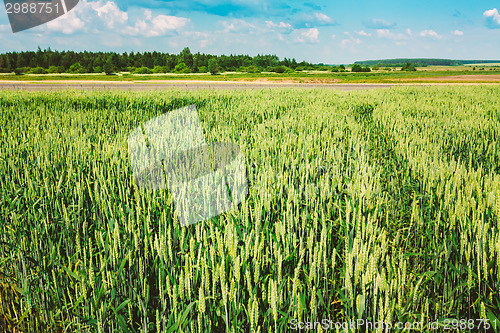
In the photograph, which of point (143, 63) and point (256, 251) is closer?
point (256, 251)

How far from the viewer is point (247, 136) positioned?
469 cm

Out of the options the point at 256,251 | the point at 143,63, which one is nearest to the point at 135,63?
the point at 143,63

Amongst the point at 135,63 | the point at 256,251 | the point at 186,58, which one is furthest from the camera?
the point at 186,58

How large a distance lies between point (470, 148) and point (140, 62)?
7680cm

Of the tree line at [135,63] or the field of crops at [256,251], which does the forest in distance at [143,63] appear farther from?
the field of crops at [256,251]

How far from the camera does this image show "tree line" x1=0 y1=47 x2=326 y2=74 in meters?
57.0

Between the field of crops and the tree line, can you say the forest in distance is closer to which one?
the tree line

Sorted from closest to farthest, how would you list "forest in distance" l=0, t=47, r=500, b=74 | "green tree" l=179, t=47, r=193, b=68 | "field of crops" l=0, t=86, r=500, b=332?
1. "field of crops" l=0, t=86, r=500, b=332
2. "forest in distance" l=0, t=47, r=500, b=74
3. "green tree" l=179, t=47, r=193, b=68

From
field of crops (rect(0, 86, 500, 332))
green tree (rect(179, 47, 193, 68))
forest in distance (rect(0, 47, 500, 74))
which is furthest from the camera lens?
green tree (rect(179, 47, 193, 68))

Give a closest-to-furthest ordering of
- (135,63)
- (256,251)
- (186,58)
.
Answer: (256,251) < (135,63) < (186,58)

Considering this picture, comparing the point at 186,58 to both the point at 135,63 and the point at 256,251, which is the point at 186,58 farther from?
the point at 256,251

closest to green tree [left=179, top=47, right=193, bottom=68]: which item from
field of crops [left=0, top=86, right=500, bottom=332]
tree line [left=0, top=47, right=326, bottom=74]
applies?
tree line [left=0, top=47, right=326, bottom=74]

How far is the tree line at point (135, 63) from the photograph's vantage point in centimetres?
5703

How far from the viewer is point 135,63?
71.6 meters
